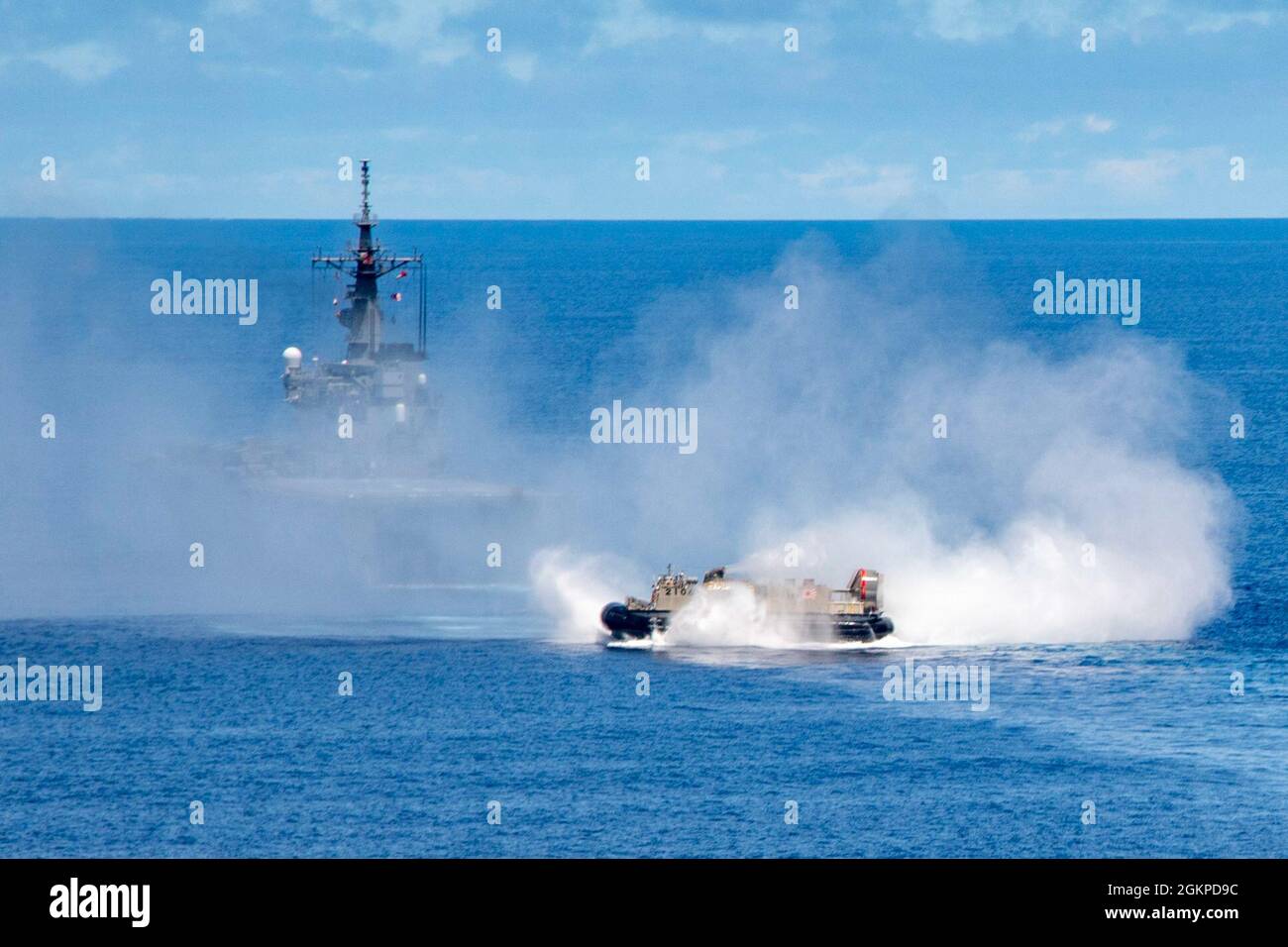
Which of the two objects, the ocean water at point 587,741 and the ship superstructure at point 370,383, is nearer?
the ocean water at point 587,741

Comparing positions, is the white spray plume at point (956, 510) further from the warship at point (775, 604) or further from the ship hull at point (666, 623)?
the ship hull at point (666, 623)

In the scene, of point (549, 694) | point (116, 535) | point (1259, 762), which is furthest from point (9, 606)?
point (1259, 762)
